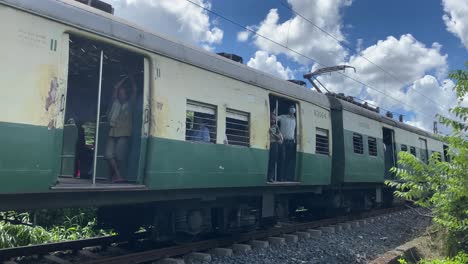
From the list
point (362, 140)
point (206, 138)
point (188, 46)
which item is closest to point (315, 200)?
point (362, 140)

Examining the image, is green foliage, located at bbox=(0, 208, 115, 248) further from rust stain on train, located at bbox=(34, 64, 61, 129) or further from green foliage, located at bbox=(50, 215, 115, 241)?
rust stain on train, located at bbox=(34, 64, 61, 129)

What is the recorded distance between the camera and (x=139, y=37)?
5.97 m

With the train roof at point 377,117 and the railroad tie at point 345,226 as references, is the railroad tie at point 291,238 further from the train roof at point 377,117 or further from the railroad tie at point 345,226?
the train roof at point 377,117

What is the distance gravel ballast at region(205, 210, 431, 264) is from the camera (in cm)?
724

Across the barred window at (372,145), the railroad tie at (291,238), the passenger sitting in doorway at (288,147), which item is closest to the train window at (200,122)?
the passenger sitting in doorway at (288,147)

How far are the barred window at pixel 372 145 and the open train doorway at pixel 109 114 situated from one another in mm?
8498

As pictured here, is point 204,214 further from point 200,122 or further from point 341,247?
point 341,247

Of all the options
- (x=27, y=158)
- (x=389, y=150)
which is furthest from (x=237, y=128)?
(x=389, y=150)

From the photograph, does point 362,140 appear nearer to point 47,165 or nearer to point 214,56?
point 214,56

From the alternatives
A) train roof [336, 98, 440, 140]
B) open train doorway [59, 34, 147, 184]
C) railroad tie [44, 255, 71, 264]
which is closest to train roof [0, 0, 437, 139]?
open train doorway [59, 34, 147, 184]

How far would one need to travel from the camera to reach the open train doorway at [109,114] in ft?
20.0

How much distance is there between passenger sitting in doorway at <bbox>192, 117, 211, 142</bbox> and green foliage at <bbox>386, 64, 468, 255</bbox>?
9.66 feet

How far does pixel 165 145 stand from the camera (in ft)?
20.2

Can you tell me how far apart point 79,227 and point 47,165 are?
20.1 ft
